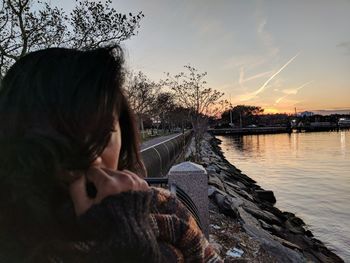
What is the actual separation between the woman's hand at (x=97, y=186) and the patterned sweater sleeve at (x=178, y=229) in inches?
7.1

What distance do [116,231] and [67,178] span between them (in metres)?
0.17

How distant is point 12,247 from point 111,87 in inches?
17.4

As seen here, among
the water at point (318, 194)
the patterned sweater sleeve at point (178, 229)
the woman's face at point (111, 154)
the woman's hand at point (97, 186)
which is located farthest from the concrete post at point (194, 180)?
the water at point (318, 194)

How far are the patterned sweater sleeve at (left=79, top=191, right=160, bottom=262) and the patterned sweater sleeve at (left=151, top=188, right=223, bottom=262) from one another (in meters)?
0.15

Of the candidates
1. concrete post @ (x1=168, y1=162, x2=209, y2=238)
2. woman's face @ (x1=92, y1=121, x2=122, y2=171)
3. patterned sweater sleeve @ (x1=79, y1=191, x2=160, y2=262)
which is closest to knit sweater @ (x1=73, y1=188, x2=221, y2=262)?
patterned sweater sleeve @ (x1=79, y1=191, x2=160, y2=262)

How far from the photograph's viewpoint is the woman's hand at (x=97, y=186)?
87 cm

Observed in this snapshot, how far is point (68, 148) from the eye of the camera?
0.87 m

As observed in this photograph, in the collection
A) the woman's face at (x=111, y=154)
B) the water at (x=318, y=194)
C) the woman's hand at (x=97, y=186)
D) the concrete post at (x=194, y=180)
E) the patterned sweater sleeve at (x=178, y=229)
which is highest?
the woman's face at (x=111, y=154)

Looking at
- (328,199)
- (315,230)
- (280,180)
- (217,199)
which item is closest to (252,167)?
(280,180)

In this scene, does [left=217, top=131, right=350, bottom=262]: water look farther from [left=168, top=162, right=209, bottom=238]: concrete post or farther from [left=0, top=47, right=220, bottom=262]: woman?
[left=0, top=47, right=220, bottom=262]: woman

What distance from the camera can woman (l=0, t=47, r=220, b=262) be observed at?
2.79 ft

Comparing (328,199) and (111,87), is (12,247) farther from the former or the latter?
(328,199)

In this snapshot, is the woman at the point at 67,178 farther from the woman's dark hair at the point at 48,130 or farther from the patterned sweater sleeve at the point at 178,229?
the patterned sweater sleeve at the point at 178,229

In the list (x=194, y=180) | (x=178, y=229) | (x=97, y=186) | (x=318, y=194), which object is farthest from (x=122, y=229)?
(x=318, y=194)
